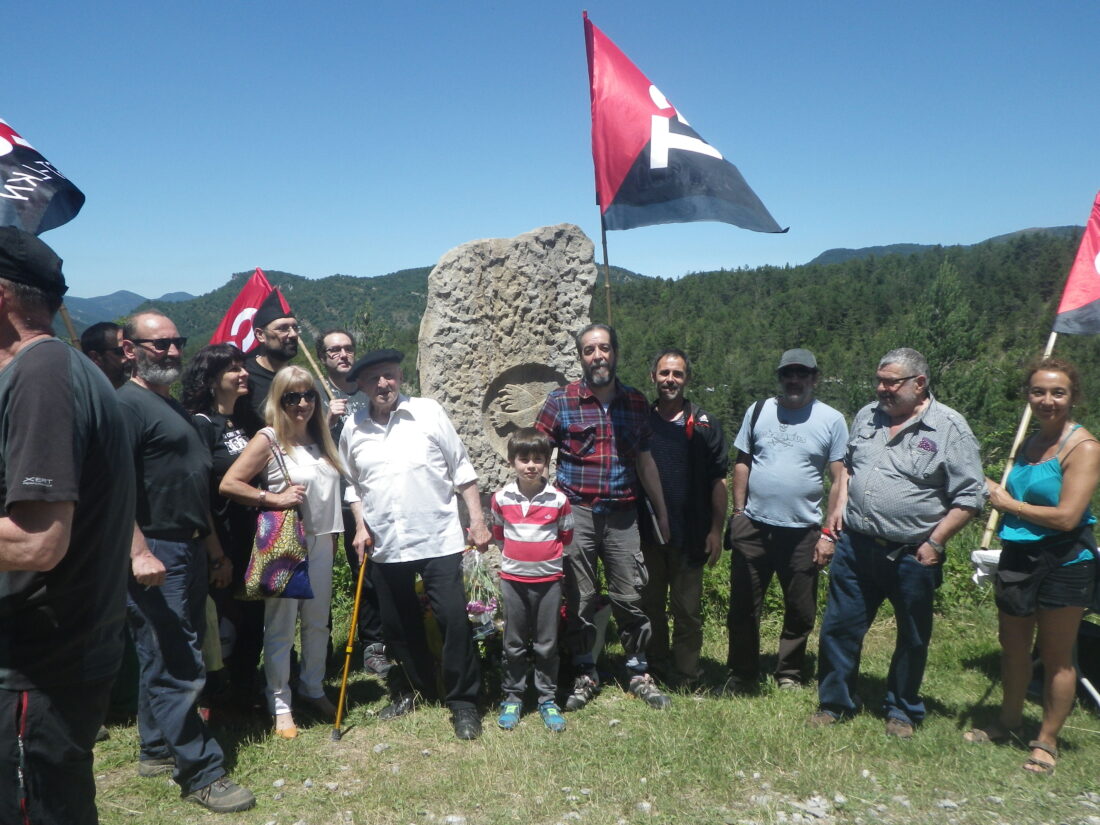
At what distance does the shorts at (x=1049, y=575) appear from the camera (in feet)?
10.5

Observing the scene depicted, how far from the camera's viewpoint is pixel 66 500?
1.59 meters

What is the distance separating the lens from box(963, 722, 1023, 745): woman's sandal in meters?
3.47

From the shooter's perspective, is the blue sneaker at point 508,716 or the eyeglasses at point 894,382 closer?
the eyeglasses at point 894,382

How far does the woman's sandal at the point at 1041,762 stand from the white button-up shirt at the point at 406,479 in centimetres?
263

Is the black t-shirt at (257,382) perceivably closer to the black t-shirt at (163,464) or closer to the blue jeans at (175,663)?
the black t-shirt at (163,464)

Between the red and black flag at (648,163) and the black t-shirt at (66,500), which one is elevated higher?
the red and black flag at (648,163)

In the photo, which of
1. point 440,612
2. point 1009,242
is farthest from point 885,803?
point 1009,242

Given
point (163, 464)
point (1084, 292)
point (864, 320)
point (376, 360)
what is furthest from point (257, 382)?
point (864, 320)

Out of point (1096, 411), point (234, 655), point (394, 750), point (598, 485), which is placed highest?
point (598, 485)

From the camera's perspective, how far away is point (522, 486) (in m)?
3.61

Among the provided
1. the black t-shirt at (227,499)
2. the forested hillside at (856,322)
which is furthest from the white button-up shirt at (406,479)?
the forested hillside at (856,322)

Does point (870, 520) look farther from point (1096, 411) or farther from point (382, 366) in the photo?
point (1096, 411)

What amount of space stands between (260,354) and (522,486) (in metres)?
1.65

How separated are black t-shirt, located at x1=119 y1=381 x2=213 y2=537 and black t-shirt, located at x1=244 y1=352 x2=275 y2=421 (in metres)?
0.73
